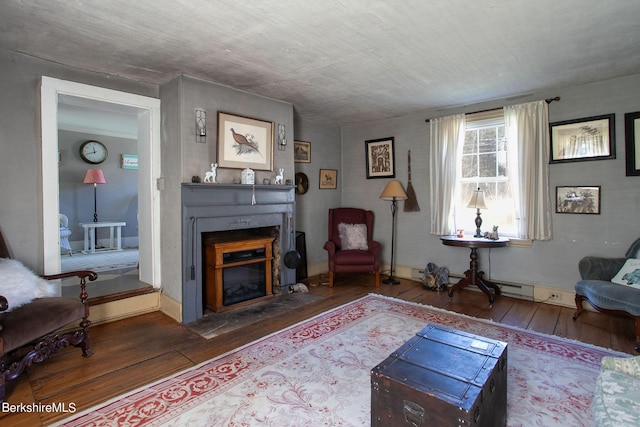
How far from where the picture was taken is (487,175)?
4.34 metres

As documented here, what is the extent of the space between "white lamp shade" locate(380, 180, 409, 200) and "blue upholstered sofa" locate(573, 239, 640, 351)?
2.19m

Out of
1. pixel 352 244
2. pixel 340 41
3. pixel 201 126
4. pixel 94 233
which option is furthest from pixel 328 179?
pixel 94 233

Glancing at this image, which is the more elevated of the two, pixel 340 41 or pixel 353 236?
pixel 340 41

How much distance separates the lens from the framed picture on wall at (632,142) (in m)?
3.29

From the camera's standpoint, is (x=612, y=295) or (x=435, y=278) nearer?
(x=612, y=295)

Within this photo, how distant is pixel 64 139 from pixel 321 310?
19.9 ft

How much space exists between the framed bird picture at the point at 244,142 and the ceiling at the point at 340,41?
378 millimetres

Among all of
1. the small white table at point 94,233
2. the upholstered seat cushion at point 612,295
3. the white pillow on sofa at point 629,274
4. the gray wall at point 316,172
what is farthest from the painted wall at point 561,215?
the small white table at point 94,233

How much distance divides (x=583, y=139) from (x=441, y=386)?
3.55m

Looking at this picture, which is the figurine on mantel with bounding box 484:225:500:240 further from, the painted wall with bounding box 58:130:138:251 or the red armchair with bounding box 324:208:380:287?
the painted wall with bounding box 58:130:138:251

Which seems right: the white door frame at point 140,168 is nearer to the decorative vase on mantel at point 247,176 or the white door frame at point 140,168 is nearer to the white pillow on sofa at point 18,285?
the white pillow on sofa at point 18,285

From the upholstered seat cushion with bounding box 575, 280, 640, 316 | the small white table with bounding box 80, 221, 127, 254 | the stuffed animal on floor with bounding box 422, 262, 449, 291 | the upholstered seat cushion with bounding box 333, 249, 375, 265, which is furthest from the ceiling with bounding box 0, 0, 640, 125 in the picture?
the small white table with bounding box 80, 221, 127, 254

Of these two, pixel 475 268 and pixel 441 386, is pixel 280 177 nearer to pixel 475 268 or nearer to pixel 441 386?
pixel 475 268

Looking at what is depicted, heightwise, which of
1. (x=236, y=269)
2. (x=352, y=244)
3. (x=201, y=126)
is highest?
(x=201, y=126)
